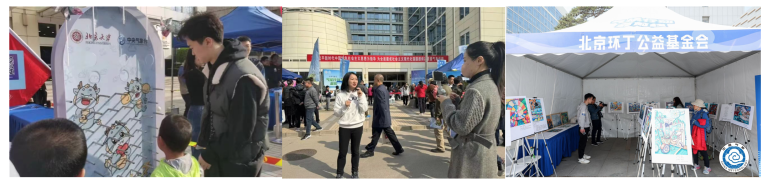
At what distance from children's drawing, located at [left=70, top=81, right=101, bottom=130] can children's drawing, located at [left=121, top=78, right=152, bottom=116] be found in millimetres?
246

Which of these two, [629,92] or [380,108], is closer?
[380,108]

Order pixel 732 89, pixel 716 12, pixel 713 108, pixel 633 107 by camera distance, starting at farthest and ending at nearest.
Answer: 1. pixel 633 107
2. pixel 713 108
3. pixel 732 89
4. pixel 716 12

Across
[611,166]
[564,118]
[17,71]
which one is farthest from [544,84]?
[17,71]

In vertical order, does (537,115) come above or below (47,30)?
below

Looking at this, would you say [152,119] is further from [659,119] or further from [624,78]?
[624,78]

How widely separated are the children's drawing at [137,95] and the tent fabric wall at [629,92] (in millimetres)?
7889

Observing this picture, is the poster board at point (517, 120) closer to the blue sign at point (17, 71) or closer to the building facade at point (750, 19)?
the building facade at point (750, 19)

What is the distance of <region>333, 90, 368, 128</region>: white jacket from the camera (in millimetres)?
3520

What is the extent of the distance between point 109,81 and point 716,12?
6.08 meters

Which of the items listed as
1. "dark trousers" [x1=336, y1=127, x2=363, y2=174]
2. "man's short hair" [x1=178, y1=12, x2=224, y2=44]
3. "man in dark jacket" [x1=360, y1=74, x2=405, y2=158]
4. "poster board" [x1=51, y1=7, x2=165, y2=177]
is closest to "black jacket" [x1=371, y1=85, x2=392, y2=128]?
"man in dark jacket" [x1=360, y1=74, x2=405, y2=158]

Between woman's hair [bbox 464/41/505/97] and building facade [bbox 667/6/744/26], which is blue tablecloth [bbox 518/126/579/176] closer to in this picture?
woman's hair [bbox 464/41/505/97]

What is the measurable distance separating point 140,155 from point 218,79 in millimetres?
1189

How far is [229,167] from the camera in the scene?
3221mm

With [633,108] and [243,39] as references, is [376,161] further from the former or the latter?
[633,108]
